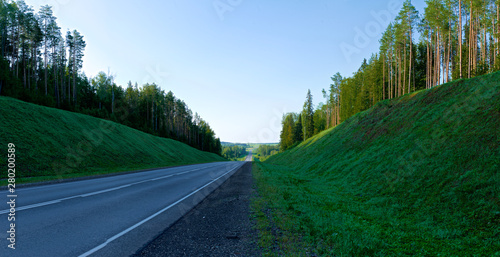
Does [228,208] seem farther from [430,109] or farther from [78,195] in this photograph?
[430,109]

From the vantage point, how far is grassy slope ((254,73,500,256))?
483 centimetres

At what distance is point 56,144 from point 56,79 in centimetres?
3554

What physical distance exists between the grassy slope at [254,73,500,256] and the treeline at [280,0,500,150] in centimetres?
1996

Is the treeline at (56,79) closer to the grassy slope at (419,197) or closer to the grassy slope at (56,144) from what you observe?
the grassy slope at (56,144)

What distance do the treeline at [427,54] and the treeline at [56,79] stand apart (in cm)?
5487

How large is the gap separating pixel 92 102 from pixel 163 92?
86.3ft

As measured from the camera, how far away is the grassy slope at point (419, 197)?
4834mm

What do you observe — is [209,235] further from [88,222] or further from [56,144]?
[56,144]

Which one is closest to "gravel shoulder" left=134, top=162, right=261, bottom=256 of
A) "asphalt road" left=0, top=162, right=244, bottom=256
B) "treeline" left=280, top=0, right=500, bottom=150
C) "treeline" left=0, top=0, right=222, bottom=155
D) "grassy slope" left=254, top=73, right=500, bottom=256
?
"asphalt road" left=0, top=162, right=244, bottom=256

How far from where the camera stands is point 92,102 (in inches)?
2131

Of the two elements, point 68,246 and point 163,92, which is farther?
point 163,92

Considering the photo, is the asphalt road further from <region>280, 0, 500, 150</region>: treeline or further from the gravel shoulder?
<region>280, 0, 500, 150</region>: treeline

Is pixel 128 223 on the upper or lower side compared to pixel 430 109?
lower

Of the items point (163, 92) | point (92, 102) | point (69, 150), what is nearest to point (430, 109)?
Result: point (69, 150)
